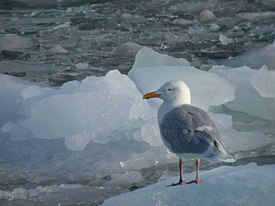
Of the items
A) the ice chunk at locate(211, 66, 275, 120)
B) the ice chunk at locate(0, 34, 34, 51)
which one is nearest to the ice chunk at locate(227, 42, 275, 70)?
the ice chunk at locate(211, 66, 275, 120)

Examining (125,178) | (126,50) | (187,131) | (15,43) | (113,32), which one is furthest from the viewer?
(113,32)

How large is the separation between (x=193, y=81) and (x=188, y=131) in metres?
1.25

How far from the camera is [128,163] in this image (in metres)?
3.97

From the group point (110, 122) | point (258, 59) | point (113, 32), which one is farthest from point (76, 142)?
point (113, 32)

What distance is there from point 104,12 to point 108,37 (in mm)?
861

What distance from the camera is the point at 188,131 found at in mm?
3426

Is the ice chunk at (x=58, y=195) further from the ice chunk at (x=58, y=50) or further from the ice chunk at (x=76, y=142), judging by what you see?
the ice chunk at (x=58, y=50)

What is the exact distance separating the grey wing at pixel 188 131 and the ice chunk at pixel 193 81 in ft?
3.15

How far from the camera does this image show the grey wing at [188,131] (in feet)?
11.0

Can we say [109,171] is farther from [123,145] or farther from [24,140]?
[24,140]

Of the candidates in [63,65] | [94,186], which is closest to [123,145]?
[94,186]

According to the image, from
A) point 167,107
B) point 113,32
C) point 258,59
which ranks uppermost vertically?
point 167,107

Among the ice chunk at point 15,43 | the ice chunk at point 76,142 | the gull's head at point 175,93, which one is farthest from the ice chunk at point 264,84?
the ice chunk at point 15,43

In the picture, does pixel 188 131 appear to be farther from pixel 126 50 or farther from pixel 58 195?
pixel 126 50
